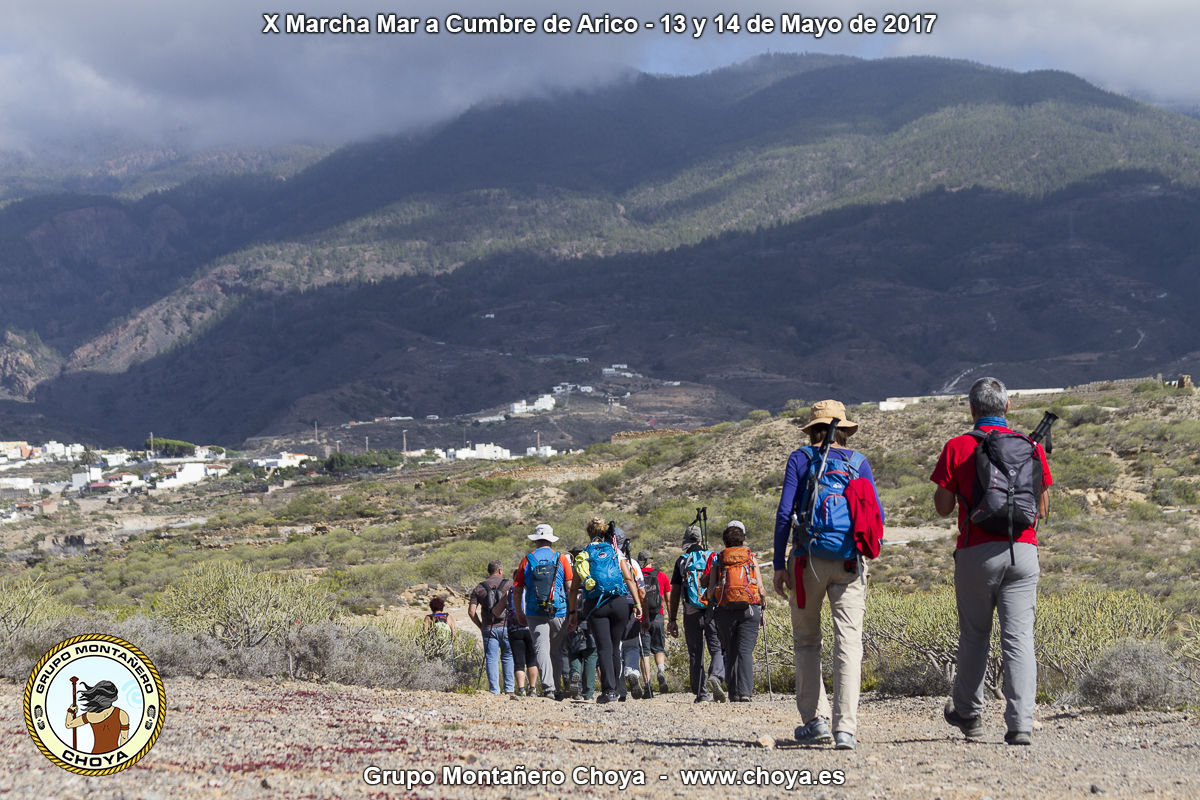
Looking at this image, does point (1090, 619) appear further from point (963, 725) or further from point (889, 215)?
point (889, 215)

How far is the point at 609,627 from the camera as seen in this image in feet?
30.1

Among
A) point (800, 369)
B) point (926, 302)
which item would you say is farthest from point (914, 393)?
point (926, 302)

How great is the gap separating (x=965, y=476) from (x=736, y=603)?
291 cm

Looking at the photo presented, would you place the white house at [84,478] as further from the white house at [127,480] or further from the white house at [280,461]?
the white house at [280,461]

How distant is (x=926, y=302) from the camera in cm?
14612

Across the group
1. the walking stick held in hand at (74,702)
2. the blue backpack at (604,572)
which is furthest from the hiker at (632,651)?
the walking stick held in hand at (74,702)

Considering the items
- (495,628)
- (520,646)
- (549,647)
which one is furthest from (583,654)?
(495,628)

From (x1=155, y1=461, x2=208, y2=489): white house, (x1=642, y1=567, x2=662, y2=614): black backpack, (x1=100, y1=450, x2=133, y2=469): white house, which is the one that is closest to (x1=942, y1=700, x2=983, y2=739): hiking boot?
(x1=642, y1=567, x2=662, y2=614): black backpack

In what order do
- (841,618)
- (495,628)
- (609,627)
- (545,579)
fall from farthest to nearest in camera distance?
(495,628) < (545,579) < (609,627) < (841,618)

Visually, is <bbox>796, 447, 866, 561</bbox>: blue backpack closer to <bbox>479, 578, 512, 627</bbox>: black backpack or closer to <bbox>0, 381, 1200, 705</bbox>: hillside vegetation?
<bbox>0, 381, 1200, 705</bbox>: hillside vegetation

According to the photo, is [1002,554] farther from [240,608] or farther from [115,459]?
[115,459]

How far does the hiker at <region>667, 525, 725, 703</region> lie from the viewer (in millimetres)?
9406

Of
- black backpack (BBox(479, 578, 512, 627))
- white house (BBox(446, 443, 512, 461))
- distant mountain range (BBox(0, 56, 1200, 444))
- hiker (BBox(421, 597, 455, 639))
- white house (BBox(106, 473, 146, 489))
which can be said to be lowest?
hiker (BBox(421, 597, 455, 639))

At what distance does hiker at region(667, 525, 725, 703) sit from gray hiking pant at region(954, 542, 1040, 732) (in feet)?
10.5
